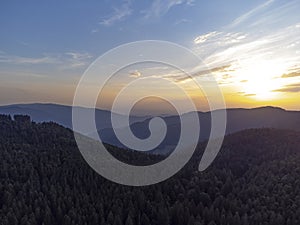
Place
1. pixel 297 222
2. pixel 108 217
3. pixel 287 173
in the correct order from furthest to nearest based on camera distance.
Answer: pixel 287 173
pixel 108 217
pixel 297 222

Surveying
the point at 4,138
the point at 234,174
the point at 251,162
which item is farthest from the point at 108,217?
the point at 4,138

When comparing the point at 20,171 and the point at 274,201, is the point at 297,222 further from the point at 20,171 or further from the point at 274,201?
the point at 20,171

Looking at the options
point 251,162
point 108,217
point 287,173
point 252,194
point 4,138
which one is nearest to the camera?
point 108,217

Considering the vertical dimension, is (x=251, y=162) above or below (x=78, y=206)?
above

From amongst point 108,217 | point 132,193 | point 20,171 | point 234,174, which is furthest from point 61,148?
point 234,174

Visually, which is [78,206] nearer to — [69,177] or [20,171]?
[69,177]

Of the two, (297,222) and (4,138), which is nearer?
(297,222)
